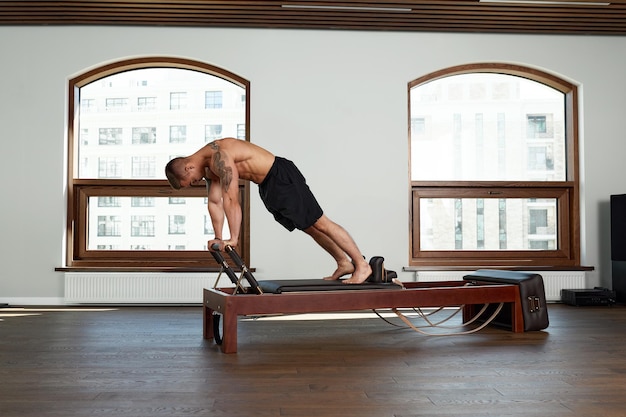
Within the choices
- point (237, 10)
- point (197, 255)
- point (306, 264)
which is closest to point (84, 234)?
point (197, 255)

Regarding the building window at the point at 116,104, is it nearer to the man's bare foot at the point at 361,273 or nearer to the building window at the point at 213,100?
the building window at the point at 213,100

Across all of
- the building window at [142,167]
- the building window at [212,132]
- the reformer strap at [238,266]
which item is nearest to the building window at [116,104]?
the building window at [142,167]

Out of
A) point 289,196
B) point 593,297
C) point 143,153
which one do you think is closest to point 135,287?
point 143,153

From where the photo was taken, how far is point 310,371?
10.6 feet

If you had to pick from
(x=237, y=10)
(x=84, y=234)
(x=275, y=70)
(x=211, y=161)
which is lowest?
(x=84, y=234)

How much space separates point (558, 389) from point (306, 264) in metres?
4.04

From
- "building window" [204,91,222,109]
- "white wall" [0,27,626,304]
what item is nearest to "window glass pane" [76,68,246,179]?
"building window" [204,91,222,109]

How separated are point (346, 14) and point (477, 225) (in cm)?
267

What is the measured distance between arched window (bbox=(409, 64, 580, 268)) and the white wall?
0.22 m

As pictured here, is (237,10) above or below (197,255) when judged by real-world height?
above

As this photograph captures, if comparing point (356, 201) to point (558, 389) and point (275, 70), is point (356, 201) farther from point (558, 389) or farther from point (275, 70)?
point (558, 389)

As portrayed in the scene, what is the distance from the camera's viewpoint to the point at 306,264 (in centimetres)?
667

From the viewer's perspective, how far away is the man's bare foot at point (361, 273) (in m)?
4.52

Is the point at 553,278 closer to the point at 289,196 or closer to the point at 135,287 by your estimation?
the point at 289,196
